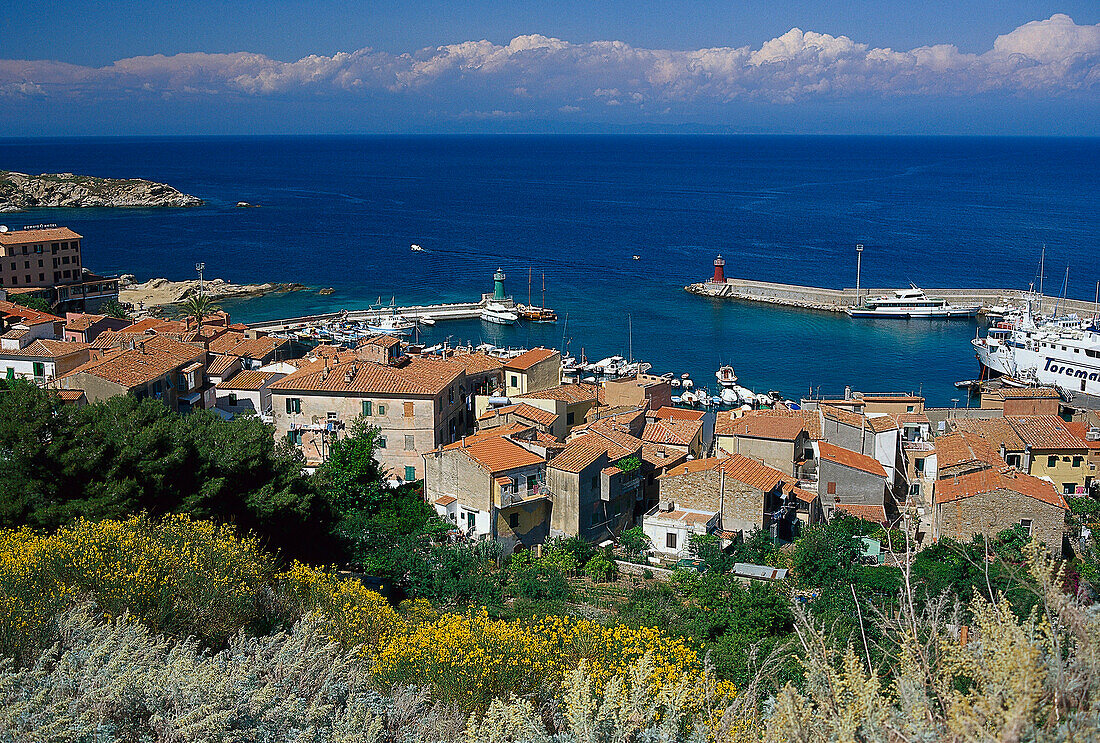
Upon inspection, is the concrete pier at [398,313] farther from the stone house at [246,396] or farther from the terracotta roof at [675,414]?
the terracotta roof at [675,414]

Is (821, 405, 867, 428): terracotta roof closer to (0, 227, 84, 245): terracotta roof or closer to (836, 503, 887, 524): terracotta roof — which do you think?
(836, 503, 887, 524): terracotta roof

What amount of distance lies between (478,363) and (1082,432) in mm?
17508

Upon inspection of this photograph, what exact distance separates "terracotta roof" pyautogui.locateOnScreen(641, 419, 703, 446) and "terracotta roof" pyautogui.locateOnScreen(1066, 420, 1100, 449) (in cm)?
963


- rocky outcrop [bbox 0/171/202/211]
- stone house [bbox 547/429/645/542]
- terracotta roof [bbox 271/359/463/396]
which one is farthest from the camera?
rocky outcrop [bbox 0/171/202/211]

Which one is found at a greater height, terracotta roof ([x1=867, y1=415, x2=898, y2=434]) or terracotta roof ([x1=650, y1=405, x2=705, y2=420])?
terracotta roof ([x1=867, y1=415, x2=898, y2=434])

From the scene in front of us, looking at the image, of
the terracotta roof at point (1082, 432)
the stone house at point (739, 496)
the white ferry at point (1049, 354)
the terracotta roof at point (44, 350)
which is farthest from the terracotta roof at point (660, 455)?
the white ferry at point (1049, 354)

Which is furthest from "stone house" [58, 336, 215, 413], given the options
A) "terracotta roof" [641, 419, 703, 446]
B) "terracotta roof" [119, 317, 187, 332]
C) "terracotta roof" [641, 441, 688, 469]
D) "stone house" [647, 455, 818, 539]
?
"stone house" [647, 455, 818, 539]

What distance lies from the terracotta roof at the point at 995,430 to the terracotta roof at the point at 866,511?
175 inches

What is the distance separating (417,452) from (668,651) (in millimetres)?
14004

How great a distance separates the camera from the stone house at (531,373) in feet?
98.3

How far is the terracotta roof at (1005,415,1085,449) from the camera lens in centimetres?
2483

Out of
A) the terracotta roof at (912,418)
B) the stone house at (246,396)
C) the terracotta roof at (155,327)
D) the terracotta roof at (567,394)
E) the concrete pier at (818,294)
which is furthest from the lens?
the concrete pier at (818,294)

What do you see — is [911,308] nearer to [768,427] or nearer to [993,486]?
[768,427]

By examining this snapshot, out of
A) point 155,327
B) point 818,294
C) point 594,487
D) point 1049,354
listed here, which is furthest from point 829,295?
point 594,487
